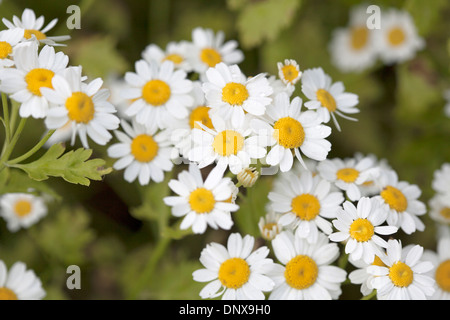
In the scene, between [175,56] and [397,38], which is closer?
[175,56]

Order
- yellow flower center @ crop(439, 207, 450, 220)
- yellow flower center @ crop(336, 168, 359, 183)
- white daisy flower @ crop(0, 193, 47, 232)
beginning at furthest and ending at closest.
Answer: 1. white daisy flower @ crop(0, 193, 47, 232)
2. yellow flower center @ crop(439, 207, 450, 220)
3. yellow flower center @ crop(336, 168, 359, 183)

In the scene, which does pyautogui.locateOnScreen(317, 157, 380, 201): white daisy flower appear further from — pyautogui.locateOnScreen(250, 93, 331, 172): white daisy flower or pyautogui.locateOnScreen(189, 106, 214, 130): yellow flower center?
pyautogui.locateOnScreen(189, 106, 214, 130): yellow flower center

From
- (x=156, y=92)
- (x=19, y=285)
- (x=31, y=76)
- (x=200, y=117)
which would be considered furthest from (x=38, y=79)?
(x=19, y=285)

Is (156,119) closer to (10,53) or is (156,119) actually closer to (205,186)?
(205,186)

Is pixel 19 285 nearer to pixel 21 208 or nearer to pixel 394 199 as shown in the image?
pixel 21 208

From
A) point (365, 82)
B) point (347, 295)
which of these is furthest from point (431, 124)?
point (347, 295)

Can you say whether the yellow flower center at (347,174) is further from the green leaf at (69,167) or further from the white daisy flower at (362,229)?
the green leaf at (69,167)

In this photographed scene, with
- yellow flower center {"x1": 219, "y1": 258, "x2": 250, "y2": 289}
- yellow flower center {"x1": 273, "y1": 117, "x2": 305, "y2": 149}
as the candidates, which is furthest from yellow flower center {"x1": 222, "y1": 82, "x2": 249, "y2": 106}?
yellow flower center {"x1": 219, "y1": 258, "x2": 250, "y2": 289}
